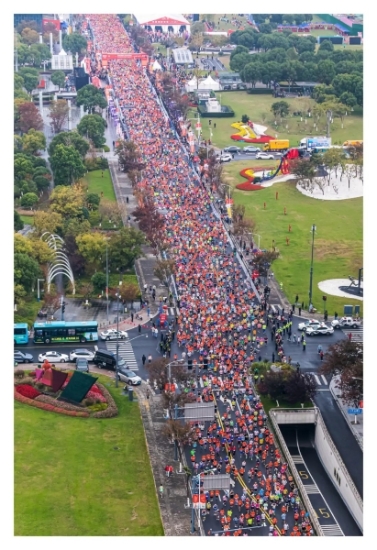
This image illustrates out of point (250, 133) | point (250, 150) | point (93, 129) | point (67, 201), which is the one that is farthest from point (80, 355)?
point (250, 133)

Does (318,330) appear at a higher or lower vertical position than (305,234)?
lower

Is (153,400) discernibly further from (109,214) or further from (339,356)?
(109,214)

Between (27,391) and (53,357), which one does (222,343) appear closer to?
(53,357)

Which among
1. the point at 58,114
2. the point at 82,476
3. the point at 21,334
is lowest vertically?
the point at 82,476

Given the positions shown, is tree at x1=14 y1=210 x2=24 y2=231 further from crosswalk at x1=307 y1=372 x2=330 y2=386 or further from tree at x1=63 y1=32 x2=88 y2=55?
tree at x1=63 y1=32 x2=88 y2=55

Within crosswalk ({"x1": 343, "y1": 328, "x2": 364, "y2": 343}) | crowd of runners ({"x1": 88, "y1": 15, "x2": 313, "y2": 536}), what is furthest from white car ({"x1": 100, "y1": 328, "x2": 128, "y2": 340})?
crosswalk ({"x1": 343, "y1": 328, "x2": 364, "y2": 343})

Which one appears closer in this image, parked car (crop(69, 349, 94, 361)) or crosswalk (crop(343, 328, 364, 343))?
parked car (crop(69, 349, 94, 361))

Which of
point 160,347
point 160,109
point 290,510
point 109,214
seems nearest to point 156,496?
point 290,510
